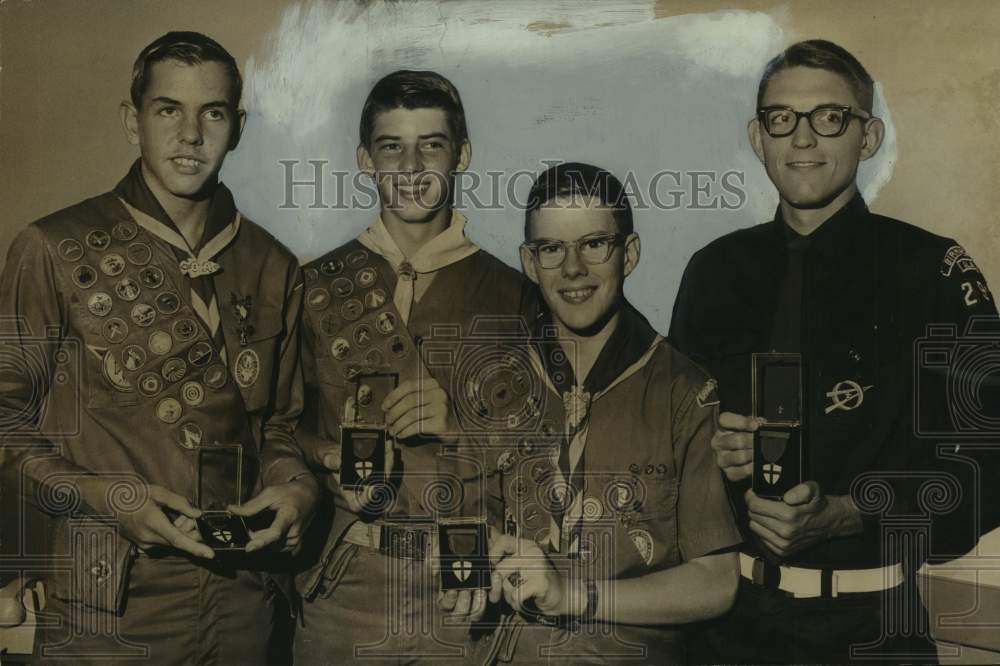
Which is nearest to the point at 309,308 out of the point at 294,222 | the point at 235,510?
the point at 294,222

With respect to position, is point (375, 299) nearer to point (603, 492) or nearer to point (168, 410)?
point (168, 410)

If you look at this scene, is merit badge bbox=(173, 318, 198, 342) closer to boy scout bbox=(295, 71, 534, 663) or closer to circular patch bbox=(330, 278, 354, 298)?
boy scout bbox=(295, 71, 534, 663)

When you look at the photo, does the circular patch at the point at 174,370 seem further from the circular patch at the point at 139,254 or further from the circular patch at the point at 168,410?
the circular patch at the point at 139,254

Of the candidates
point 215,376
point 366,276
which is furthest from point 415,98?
point 215,376

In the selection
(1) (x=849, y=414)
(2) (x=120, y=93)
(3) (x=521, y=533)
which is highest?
(2) (x=120, y=93)

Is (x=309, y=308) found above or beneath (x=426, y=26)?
beneath

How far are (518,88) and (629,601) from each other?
Result: 2181 millimetres

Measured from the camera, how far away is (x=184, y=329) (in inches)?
216

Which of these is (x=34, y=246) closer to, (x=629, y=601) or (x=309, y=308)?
(x=309, y=308)

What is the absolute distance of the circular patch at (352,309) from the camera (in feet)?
18.3

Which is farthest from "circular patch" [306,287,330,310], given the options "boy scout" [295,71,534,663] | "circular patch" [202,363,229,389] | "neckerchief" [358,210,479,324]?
"circular patch" [202,363,229,389]

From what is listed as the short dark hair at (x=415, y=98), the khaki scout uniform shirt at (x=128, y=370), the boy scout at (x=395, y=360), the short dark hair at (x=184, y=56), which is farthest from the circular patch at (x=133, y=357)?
the short dark hair at (x=415, y=98)

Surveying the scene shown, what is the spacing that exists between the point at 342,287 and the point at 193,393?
0.75m

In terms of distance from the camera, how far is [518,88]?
5.64 metres
